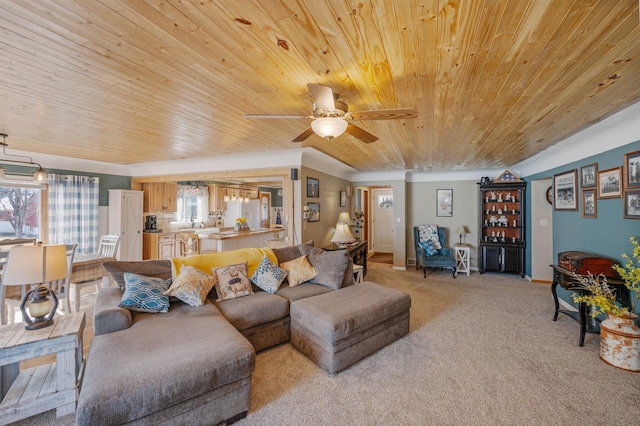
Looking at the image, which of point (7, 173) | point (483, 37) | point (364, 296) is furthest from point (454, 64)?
point (7, 173)

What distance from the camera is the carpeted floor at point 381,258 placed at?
25.0ft

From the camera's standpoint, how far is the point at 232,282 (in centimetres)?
293

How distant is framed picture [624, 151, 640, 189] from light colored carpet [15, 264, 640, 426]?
5.53 ft

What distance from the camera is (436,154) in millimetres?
4672

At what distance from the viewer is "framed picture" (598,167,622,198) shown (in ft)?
9.82

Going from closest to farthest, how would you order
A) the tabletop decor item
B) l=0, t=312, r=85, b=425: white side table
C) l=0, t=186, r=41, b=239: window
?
l=0, t=312, r=85, b=425: white side table < l=0, t=186, r=41, b=239: window < the tabletop decor item

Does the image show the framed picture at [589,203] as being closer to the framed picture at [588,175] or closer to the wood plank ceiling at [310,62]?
the framed picture at [588,175]

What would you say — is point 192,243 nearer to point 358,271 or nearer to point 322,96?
point 358,271

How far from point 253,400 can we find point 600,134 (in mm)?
4687

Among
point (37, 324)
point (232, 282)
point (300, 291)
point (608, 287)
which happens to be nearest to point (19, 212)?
point (37, 324)

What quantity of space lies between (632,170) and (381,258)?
5710mm

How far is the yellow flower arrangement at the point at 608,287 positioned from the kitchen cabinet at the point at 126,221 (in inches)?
290

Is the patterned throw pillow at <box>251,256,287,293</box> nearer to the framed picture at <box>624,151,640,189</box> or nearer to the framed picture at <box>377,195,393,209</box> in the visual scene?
the framed picture at <box>624,151,640,189</box>

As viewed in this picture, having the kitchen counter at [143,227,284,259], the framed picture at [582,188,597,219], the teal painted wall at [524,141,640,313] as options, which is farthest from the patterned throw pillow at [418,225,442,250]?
the kitchen counter at [143,227,284,259]
